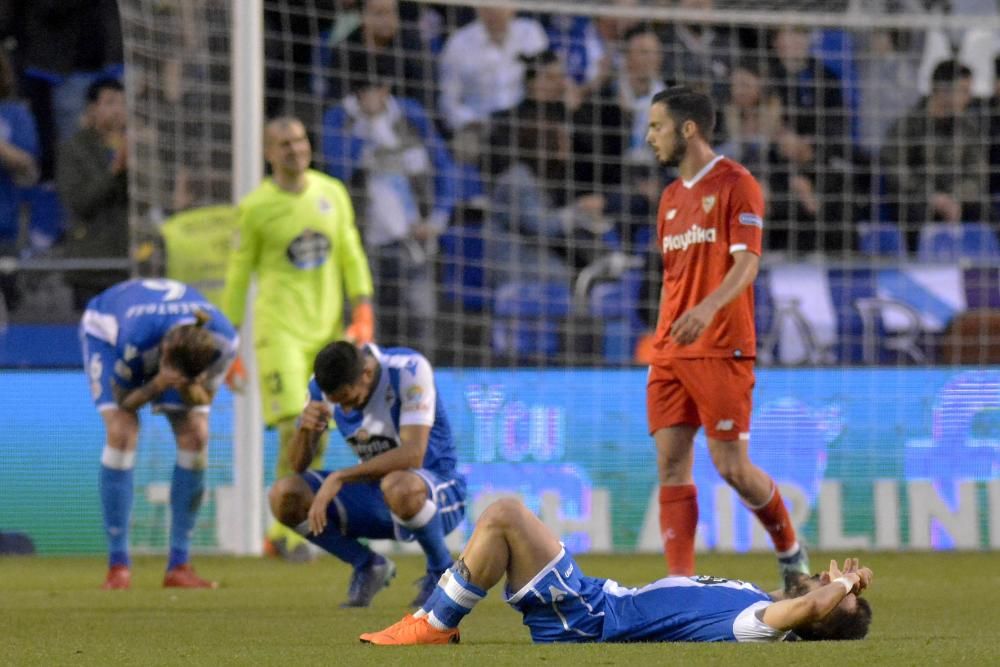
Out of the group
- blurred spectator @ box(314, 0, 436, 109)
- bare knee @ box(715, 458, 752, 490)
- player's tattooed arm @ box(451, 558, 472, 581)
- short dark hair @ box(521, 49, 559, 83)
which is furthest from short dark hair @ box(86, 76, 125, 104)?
player's tattooed arm @ box(451, 558, 472, 581)

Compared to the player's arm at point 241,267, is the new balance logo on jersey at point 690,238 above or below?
above

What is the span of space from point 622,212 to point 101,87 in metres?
3.87

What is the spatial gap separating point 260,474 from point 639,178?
12.9 ft

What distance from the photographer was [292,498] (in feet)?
25.2

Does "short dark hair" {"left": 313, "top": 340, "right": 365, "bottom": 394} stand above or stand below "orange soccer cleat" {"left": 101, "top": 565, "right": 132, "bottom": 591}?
above

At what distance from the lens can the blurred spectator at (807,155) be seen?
13.4 m

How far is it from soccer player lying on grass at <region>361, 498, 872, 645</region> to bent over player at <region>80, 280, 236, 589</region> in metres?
3.37

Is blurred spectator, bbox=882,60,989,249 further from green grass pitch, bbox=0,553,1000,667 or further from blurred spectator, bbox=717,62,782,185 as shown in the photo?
green grass pitch, bbox=0,553,1000,667

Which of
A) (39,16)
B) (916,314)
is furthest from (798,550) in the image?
(39,16)

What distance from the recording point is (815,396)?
38.1ft

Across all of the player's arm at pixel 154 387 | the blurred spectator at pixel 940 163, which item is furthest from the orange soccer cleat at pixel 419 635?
the blurred spectator at pixel 940 163

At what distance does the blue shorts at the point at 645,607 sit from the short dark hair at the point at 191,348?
3.27m

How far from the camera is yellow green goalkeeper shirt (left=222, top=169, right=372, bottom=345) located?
408 inches

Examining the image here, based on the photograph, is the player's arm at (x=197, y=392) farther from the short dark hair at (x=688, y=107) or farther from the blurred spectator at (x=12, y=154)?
the blurred spectator at (x=12, y=154)
